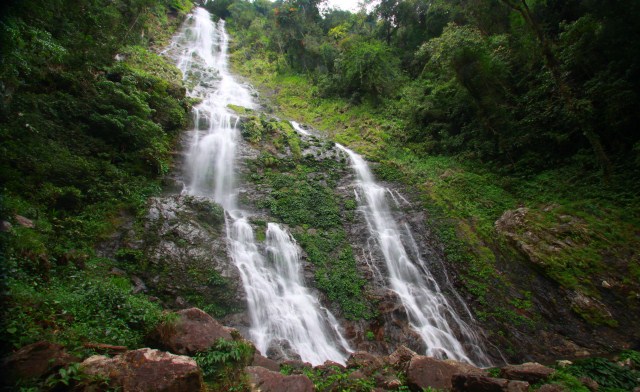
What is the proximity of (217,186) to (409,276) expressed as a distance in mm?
9287

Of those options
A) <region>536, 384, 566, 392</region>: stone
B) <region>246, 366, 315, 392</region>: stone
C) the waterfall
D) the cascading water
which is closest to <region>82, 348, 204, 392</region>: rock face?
<region>246, 366, 315, 392</region>: stone

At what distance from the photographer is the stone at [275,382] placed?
4.92 m

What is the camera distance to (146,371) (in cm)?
386

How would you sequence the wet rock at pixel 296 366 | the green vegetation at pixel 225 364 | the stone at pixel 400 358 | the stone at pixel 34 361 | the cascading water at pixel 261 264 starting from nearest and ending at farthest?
the stone at pixel 34 361, the green vegetation at pixel 225 364, the wet rock at pixel 296 366, the stone at pixel 400 358, the cascading water at pixel 261 264

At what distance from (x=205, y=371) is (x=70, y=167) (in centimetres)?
752

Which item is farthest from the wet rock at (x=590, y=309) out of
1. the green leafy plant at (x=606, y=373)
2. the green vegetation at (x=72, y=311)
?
the green vegetation at (x=72, y=311)

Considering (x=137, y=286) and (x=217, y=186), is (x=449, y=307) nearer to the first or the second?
(x=137, y=286)

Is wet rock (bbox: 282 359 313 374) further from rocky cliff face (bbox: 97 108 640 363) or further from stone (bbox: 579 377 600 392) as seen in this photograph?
stone (bbox: 579 377 600 392)

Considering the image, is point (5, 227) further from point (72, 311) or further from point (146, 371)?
Result: point (146, 371)

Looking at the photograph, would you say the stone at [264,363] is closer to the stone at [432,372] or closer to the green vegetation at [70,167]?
the green vegetation at [70,167]

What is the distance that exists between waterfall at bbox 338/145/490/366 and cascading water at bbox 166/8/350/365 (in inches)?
106

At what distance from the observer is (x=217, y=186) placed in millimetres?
13828

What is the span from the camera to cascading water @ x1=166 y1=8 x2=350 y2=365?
8461 millimetres

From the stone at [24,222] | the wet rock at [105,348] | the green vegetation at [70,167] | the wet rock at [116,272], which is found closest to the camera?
the wet rock at [105,348]
